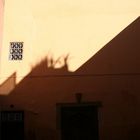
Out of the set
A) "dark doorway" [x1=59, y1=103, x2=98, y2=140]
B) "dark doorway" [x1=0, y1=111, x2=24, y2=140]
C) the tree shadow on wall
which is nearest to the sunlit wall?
the tree shadow on wall

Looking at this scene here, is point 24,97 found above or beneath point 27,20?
beneath

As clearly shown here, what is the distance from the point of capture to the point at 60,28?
1471cm

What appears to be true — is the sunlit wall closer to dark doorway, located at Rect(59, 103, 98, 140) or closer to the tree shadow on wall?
the tree shadow on wall

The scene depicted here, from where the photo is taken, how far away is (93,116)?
45.9 feet

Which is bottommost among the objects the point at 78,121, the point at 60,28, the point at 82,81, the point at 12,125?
the point at 12,125

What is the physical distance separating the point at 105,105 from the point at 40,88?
95.6 inches

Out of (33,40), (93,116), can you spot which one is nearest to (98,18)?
(33,40)

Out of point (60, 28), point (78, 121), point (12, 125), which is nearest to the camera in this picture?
point (12, 125)

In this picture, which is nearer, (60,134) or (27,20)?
(60,134)

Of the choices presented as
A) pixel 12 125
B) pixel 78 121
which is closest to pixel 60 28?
pixel 78 121

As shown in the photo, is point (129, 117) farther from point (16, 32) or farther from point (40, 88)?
point (16, 32)

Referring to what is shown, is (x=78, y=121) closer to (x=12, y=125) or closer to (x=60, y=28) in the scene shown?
(x=12, y=125)

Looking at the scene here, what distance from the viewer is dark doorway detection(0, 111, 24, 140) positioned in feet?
45.2

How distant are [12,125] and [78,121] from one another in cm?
237
